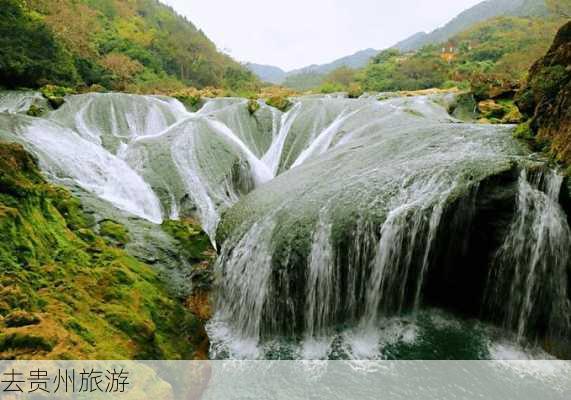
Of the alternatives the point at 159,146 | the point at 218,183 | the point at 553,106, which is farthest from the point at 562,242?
the point at 159,146

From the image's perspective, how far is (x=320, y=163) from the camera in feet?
26.7

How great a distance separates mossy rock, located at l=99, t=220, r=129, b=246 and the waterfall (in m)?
5.40

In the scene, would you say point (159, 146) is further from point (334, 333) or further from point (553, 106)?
point (553, 106)

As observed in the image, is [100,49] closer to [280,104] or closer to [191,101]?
[191,101]

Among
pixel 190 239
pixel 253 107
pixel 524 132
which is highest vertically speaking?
pixel 253 107

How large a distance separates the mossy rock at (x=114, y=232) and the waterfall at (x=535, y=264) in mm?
5401

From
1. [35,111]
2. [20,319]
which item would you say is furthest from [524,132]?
[35,111]

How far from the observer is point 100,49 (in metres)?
30.4

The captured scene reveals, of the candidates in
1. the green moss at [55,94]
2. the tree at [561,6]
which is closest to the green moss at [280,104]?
the green moss at [55,94]

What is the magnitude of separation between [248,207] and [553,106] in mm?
5235

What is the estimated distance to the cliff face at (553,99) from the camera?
5.71 metres

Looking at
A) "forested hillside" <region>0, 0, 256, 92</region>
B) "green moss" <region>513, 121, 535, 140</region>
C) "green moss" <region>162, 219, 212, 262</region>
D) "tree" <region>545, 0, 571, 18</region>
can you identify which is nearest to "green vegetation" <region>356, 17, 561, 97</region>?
"tree" <region>545, 0, 571, 18</region>

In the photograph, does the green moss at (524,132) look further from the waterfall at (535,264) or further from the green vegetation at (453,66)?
the green vegetation at (453,66)

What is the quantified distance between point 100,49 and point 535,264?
3328 cm
